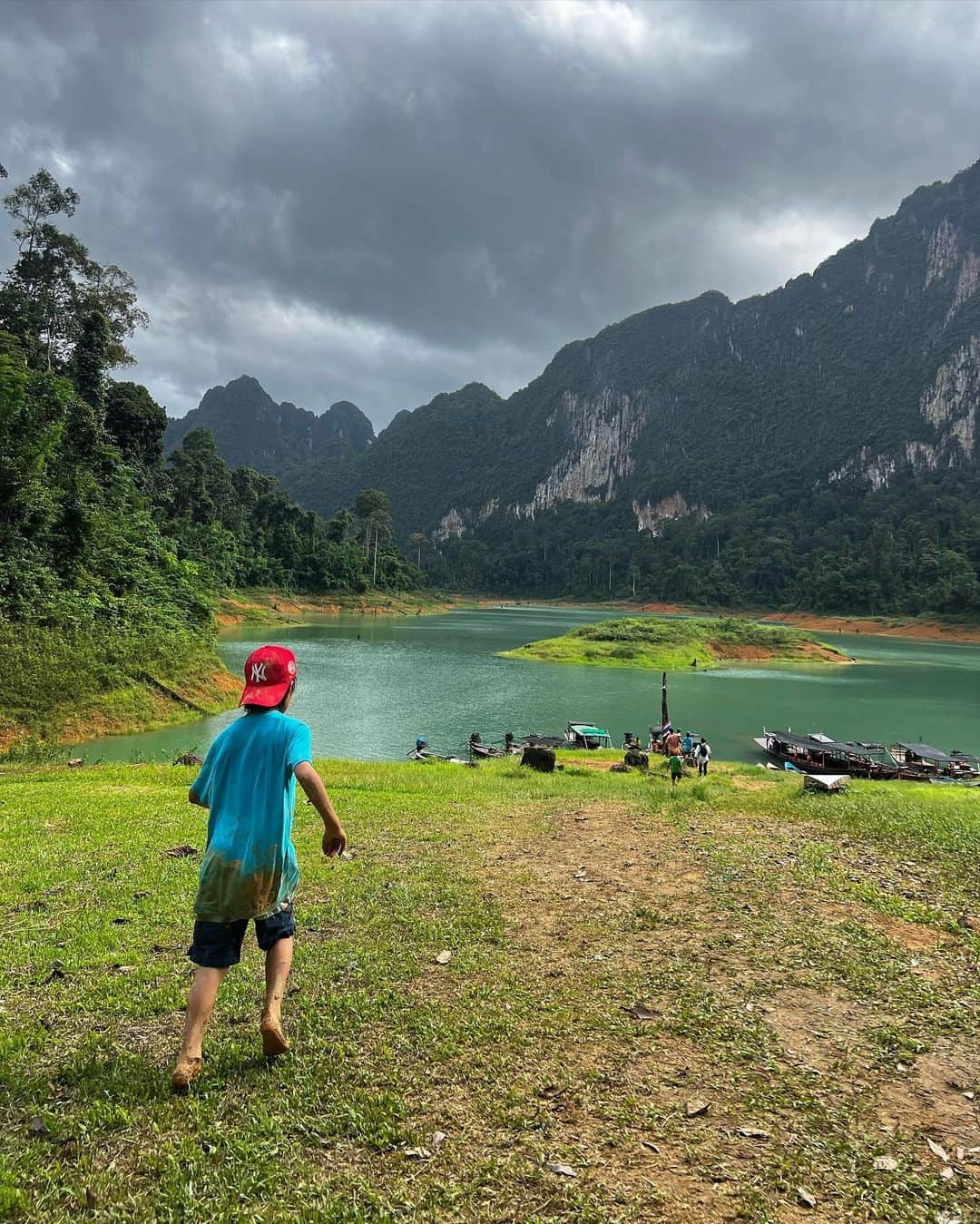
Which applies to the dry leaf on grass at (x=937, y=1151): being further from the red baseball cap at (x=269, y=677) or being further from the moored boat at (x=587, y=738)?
the moored boat at (x=587, y=738)

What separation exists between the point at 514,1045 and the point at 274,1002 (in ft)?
5.09

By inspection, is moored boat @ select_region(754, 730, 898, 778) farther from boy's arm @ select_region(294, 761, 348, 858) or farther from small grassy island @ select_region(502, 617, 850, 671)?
small grassy island @ select_region(502, 617, 850, 671)

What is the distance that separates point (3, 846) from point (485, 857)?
6.33 meters

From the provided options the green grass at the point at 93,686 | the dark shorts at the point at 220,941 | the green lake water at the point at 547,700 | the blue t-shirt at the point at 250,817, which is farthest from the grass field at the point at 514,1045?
the green lake water at the point at 547,700

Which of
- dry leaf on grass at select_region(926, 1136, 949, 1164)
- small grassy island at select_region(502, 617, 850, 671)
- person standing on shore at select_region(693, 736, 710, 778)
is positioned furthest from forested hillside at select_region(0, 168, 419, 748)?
small grassy island at select_region(502, 617, 850, 671)

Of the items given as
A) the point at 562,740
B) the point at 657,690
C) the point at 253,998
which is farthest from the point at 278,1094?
the point at 657,690

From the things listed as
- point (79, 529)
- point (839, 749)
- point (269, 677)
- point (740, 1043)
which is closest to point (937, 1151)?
point (740, 1043)

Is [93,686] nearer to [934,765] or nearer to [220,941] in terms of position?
[220,941]

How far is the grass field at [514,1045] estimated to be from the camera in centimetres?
291

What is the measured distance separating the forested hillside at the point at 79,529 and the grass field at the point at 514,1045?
61.4ft

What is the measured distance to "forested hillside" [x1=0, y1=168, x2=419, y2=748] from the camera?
2322 centimetres

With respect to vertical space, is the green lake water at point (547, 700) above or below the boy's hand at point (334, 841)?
below

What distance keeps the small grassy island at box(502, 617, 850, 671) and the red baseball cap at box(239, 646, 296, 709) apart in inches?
2166

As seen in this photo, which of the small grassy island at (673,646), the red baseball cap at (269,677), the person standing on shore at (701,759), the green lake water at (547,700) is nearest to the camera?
the red baseball cap at (269,677)
